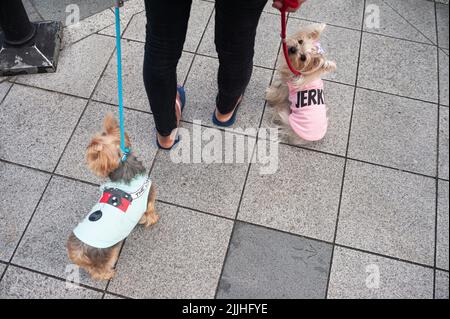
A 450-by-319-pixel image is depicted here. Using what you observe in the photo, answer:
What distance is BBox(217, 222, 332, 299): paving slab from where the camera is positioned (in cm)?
260

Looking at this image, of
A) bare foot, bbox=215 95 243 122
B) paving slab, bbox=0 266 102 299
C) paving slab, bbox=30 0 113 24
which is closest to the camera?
paving slab, bbox=0 266 102 299

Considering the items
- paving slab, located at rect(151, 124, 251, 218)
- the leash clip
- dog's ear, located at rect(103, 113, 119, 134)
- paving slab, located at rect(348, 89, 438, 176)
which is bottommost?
paving slab, located at rect(151, 124, 251, 218)

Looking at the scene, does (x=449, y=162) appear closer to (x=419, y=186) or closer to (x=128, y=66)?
(x=419, y=186)

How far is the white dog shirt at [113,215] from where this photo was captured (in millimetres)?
2111

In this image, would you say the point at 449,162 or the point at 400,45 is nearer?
the point at 449,162

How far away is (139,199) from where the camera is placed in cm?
229

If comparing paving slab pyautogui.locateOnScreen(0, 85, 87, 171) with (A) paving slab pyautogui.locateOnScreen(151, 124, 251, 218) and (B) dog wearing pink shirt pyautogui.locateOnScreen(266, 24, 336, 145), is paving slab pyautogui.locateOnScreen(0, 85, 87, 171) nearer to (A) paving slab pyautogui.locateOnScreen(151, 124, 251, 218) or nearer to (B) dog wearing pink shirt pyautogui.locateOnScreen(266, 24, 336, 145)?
(A) paving slab pyautogui.locateOnScreen(151, 124, 251, 218)

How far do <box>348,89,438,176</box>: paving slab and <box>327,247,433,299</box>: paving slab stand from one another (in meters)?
0.87

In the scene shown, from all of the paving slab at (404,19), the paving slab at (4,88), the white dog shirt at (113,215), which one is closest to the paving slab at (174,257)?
the white dog shirt at (113,215)

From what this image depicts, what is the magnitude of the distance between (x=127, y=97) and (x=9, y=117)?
1.00 m

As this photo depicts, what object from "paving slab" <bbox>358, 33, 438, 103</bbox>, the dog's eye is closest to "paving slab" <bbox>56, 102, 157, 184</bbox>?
the dog's eye

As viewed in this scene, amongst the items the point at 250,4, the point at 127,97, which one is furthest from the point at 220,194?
the point at 250,4

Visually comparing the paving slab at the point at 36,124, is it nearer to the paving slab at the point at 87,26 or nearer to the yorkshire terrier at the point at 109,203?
the paving slab at the point at 87,26

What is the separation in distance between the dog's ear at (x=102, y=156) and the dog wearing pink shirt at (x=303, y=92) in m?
1.56
